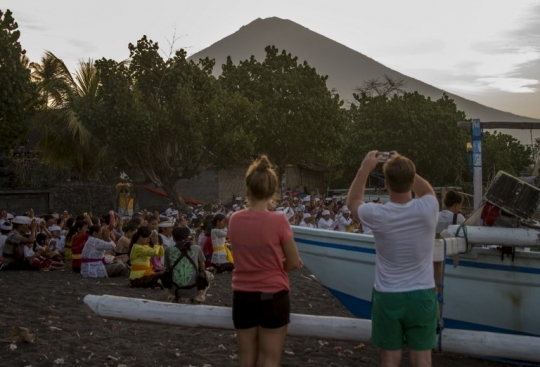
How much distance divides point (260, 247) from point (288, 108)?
119 feet

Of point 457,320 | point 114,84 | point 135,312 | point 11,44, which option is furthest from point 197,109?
point 135,312

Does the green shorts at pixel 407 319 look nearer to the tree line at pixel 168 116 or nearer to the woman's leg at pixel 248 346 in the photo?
the woman's leg at pixel 248 346

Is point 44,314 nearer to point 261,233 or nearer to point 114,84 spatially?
point 261,233

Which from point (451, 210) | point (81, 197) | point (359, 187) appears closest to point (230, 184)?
point (81, 197)

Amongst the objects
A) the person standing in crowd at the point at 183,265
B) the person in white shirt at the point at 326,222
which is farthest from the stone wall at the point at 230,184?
the person standing in crowd at the point at 183,265

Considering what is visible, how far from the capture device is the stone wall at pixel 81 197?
25594mm

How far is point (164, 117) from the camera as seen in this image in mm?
28562

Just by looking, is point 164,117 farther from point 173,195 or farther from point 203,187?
point 203,187

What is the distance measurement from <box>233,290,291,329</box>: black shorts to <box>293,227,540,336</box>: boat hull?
359 cm

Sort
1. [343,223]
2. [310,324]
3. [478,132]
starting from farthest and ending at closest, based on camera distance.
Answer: [343,223] → [478,132] → [310,324]

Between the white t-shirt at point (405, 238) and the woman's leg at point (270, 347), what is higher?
the white t-shirt at point (405, 238)

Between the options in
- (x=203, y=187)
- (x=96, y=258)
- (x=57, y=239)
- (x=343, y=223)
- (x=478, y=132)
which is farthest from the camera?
(x=203, y=187)

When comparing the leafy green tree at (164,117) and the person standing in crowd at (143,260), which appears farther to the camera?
the leafy green tree at (164,117)

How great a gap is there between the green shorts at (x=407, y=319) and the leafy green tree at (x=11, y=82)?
46.8 feet
